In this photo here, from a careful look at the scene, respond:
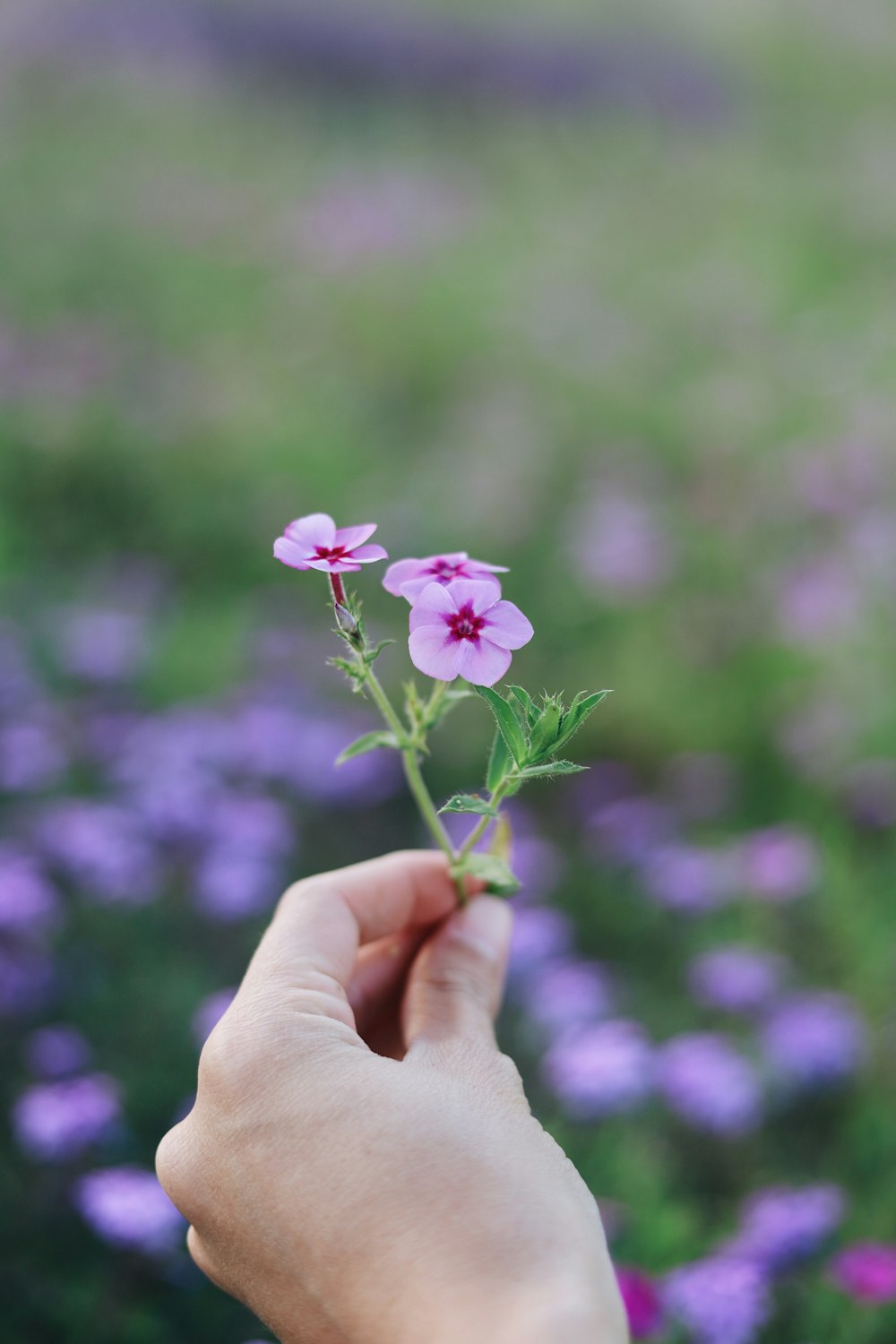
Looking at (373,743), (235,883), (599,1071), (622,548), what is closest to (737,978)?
(599,1071)

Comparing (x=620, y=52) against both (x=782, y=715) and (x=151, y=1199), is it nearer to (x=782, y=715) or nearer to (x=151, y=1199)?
(x=782, y=715)

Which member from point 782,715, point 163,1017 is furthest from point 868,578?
point 163,1017

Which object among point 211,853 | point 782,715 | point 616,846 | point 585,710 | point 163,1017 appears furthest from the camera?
point 782,715

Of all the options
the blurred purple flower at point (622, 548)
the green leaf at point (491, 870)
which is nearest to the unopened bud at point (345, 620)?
the green leaf at point (491, 870)

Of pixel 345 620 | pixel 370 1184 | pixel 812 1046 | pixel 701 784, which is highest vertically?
pixel 701 784

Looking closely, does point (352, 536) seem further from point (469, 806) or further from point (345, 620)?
point (469, 806)

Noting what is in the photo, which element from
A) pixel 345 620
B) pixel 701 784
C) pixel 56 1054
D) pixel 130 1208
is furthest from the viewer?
pixel 701 784

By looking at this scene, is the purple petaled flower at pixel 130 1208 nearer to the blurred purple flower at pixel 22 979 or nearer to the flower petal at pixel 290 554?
the blurred purple flower at pixel 22 979
